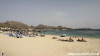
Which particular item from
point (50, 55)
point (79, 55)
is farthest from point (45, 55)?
point (79, 55)

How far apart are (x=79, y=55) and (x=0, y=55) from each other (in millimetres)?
6188

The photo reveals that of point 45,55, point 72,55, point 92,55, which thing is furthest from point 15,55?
point 92,55

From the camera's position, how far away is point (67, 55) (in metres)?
7.02

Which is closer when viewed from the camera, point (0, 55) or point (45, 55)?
point (0, 55)

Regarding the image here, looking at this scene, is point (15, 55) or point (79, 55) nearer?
Result: point (15, 55)

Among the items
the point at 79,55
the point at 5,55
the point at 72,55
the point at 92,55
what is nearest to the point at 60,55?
the point at 72,55

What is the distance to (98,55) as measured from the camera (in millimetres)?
7168

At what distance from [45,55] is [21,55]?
1.87 meters

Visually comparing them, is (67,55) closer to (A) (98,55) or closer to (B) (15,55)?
(A) (98,55)

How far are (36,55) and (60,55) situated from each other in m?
1.92

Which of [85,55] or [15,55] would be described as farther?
[85,55]

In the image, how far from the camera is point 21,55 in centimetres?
670

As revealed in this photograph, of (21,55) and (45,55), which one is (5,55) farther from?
(45,55)

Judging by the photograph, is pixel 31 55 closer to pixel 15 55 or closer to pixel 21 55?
pixel 21 55
